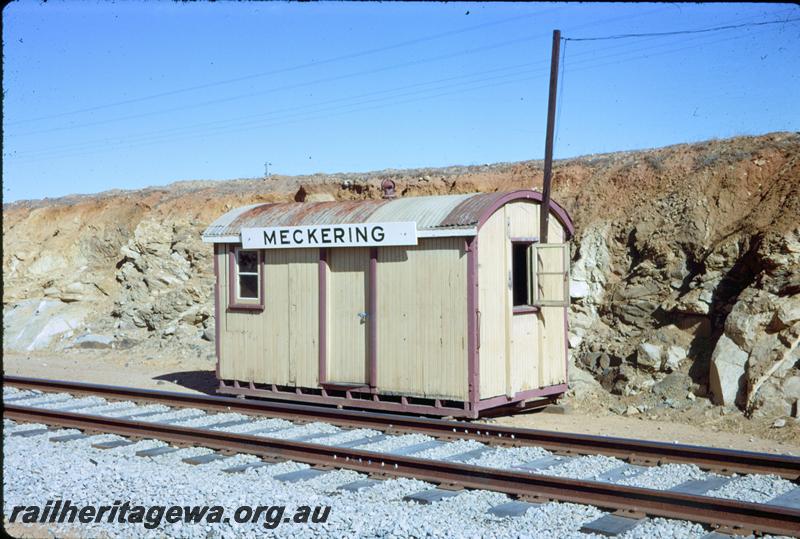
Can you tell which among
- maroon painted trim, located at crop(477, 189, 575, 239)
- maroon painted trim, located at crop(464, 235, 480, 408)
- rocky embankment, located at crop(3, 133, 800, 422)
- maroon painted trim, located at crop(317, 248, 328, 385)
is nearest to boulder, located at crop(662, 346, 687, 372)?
rocky embankment, located at crop(3, 133, 800, 422)

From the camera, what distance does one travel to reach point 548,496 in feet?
26.5

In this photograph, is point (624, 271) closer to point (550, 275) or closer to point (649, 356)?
point (649, 356)

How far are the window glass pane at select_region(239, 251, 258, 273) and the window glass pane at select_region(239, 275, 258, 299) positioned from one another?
0.40ft

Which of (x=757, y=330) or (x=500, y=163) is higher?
(x=500, y=163)

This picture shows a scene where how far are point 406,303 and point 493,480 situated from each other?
4917mm

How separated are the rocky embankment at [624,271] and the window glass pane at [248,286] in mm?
5968

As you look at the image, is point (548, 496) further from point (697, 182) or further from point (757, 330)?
point (697, 182)

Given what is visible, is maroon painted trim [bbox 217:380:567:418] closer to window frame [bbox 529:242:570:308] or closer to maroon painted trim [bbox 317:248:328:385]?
maroon painted trim [bbox 317:248:328:385]

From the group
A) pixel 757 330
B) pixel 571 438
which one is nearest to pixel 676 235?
Answer: pixel 757 330

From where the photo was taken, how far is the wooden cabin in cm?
1275

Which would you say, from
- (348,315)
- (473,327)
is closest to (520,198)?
(473,327)

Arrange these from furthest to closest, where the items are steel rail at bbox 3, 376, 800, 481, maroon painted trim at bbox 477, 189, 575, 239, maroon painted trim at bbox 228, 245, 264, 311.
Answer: maroon painted trim at bbox 228, 245, 264, 311
maroon painted trim at bbox 477, 189, 575, 239
steel rail at bbox 3, 376, 800, 481

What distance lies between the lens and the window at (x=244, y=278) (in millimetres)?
15266

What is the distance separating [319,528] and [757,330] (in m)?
9.28
